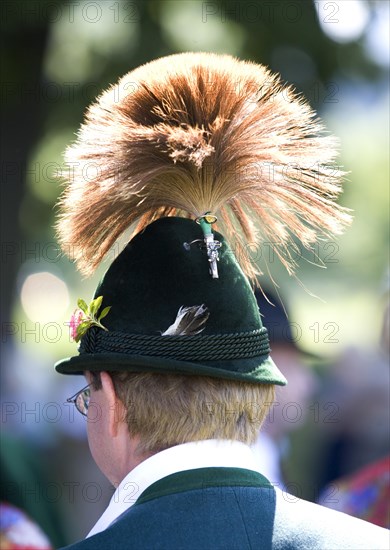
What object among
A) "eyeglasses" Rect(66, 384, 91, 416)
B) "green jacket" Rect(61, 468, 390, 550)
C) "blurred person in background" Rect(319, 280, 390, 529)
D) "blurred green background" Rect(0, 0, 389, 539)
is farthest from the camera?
"blurred green background" Rect(0, 0, 389, 539)

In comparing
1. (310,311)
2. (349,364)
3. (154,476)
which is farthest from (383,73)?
(310,311)

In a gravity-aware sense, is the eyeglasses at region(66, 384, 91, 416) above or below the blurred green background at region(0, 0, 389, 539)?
below

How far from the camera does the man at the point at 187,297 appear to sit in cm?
183

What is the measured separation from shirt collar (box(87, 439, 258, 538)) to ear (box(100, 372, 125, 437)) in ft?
0.34

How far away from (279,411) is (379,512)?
842mm

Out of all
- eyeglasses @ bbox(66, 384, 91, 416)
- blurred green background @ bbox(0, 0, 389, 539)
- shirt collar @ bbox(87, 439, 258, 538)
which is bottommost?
shirt collar @ bbox(87, 439, 258, 538)

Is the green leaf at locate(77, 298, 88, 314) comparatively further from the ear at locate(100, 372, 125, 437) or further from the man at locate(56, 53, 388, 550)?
the ear at locate(100, 372, 125, 437)

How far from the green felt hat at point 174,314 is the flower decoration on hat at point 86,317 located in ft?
0.04

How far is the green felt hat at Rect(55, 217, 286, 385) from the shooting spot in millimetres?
1911

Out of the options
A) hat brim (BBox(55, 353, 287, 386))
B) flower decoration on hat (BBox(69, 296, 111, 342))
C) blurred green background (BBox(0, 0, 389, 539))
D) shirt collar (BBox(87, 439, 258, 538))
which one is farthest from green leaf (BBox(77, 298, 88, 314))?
blurred green background (BBox(0, 0, 389, 539))

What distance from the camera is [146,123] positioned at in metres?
2.12

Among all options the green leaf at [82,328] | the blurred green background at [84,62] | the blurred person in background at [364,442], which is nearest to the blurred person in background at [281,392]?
the blurred person in background at [364,442]

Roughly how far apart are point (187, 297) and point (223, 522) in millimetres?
502

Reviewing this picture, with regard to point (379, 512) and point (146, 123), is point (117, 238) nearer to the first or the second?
point (146, 123)
